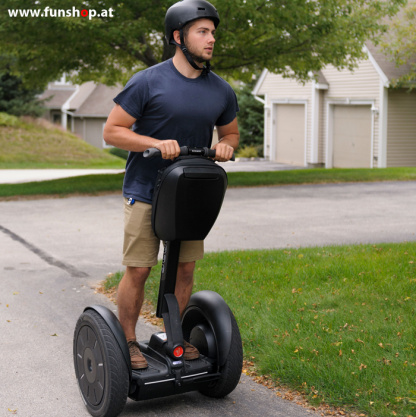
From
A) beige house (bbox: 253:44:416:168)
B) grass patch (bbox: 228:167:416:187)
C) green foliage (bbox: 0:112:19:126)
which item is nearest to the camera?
grass patch (bbox: 228:167:416:187)

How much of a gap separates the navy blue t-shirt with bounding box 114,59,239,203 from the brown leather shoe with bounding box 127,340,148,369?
0.81 metres

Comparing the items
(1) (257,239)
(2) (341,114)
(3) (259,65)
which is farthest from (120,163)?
(1) (257,239)

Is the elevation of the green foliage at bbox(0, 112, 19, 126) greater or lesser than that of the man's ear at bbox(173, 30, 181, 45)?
greater

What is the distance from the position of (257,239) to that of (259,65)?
390 inches

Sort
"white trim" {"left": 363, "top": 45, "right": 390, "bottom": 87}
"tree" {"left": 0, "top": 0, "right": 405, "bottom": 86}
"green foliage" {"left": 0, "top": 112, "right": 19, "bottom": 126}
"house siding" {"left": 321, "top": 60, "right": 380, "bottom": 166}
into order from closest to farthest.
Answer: "tree" {"left": 0, "top": 0, "right": 405, "bottom": 86}, "white trim" {"left": 363, "top": 45, "right": 390, "bottom": 87}, "house siding" {"left": 321, "top": 60, "right": 380, "bottom": 166}, "green foliage" {"left": 0, "top": 112, "right": 19, "bottom": 126}

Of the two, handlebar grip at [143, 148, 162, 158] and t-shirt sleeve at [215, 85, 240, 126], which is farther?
t-shirt sleeve at [215, 85, 240, 126]

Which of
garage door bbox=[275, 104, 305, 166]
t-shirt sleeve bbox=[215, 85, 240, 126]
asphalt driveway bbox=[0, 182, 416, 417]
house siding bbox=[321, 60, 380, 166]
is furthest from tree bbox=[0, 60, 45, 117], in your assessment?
t-shirt sleeve bbox=[215, 85, 240, 126]

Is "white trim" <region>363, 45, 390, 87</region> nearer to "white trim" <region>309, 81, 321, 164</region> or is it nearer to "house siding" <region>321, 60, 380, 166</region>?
"house siding" <region>321, 60, 380, 166</region>

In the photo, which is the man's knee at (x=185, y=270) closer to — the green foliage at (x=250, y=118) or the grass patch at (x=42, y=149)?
the grass patch at (x=42, y=149)

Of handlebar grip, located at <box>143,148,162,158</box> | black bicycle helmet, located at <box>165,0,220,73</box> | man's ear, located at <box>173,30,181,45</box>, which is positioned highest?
black bicycle helmet, located at <box>165,0,220,73</box>

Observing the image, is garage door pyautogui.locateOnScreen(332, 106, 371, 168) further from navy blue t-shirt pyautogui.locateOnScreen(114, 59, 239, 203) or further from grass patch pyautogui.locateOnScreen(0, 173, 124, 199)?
navy blue t-shirt pyautogui.locateOnScreen(114, 59, 239, 203)

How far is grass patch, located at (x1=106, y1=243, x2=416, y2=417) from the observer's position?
4.11 m

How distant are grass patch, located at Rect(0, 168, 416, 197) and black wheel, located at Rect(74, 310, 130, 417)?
37.9 feet

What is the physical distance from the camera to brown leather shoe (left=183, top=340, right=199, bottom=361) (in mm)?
3996
